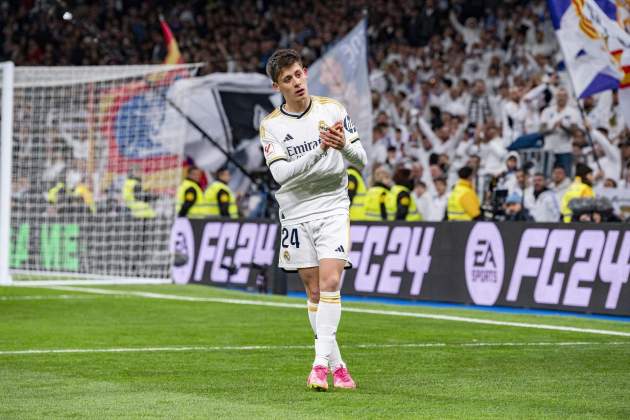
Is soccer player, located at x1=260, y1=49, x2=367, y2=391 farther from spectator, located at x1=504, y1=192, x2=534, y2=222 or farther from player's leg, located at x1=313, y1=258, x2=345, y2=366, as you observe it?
spectator, located at x1=504, y1=192, x2=534, y2=222

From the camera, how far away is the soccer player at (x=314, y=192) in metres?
8.68

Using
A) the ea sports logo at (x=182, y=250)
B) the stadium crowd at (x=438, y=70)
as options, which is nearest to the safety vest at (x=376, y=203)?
the stadium crowd at (x=438, y=70)

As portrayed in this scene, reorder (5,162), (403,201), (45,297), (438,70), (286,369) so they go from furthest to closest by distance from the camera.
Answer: (438,70) → (5,162) → (403,201) → (45,297) → (286,369)

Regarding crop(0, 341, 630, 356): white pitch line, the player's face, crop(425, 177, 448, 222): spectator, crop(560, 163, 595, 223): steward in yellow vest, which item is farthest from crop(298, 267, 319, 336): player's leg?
crop(425, 177, 448, 222): spectator

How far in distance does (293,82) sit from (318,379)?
194 centimetres

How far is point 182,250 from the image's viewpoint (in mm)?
21641

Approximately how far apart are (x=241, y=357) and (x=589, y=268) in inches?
240

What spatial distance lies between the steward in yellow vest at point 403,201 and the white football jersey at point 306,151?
35.9 feet

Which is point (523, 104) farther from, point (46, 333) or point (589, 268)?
point (46, 333)

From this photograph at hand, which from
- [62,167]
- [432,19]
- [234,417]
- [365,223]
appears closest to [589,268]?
[365,223]

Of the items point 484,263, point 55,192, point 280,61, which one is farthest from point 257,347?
point 55,192

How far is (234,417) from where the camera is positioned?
24.2 ft

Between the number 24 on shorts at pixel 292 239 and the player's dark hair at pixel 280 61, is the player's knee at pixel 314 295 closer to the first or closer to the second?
the number 24 on shorts at pixel 292 239

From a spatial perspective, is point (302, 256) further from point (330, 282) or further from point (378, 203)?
point (378, 203)
